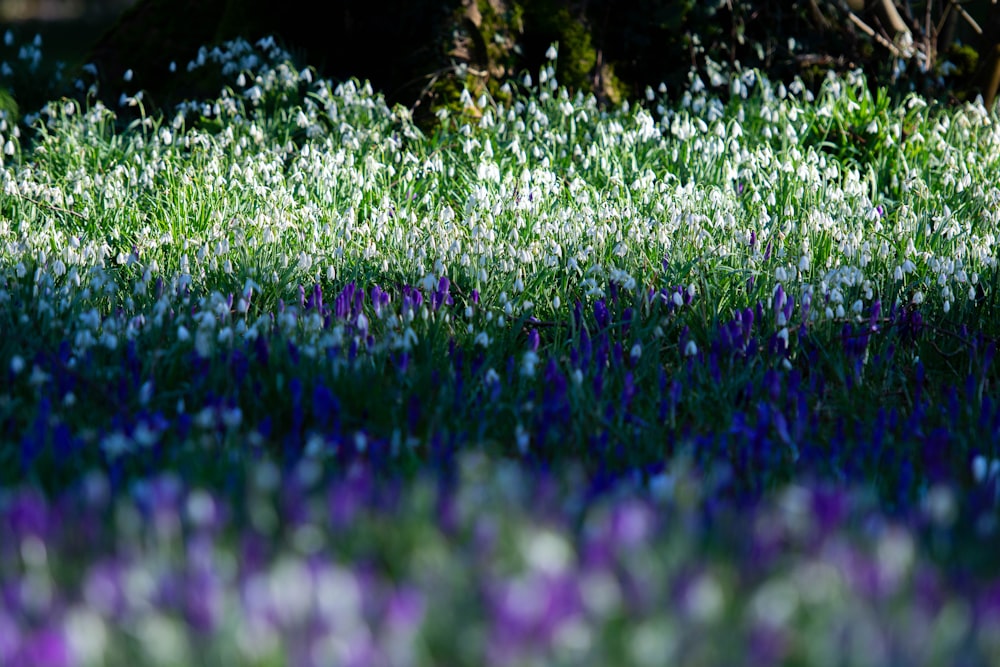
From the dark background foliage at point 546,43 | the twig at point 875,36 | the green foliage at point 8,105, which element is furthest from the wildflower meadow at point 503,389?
the twig at point 875,36

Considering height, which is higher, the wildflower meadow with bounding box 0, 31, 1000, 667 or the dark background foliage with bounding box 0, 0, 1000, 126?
the dark background foliage with bounding box 0, 0, 1000, 126

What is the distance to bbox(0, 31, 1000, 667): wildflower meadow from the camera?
1.86 m

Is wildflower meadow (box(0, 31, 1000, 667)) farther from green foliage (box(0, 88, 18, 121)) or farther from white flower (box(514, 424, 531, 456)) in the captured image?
green foliage (box(0, 88, 18, 121))

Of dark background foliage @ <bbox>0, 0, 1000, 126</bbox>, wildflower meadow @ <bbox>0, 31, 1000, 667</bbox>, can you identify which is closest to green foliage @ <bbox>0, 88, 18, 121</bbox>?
dark background foliage @ <bbox>0, 0, 1000, 126</bbox>

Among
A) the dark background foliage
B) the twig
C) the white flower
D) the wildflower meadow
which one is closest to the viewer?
the wildflower meadow

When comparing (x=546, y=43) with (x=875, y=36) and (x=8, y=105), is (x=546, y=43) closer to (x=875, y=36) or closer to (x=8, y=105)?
(x=875, y=36)

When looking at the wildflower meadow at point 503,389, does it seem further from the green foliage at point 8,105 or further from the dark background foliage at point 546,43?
the green foliage at point 8,105

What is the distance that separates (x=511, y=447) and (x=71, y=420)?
Result: 131 centimetres

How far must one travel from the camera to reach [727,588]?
1.97m

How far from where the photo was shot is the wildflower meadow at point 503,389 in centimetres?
186

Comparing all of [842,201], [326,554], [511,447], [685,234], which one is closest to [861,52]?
[842,201]

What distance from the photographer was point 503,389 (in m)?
3.64

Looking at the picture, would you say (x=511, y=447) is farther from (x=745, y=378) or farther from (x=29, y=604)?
(x=29, y=604)

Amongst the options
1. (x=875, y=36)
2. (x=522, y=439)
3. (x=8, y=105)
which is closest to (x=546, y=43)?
(x=875, y=36)
